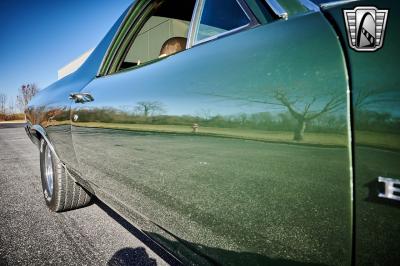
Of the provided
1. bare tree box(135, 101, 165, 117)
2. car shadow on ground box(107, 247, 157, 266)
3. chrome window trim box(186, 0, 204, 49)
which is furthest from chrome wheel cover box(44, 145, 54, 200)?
chrome window trim box(186, 0, 204, 49)

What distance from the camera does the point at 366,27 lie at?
65cm

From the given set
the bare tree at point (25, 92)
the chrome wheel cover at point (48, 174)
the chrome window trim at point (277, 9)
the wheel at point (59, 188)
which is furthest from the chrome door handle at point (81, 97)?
the bare tree at point (25, 92)

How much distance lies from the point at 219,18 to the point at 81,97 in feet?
3.89

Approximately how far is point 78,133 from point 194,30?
1.11 metres

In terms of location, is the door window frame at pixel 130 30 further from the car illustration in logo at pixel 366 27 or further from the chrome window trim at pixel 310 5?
the car illustration in logo at pixel 366 27

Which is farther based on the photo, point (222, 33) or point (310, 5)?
point (222, 33)

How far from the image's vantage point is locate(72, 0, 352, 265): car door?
0.70m

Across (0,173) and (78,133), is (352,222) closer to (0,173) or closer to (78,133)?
(78,133)

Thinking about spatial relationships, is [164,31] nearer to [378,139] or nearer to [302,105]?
[302,105]

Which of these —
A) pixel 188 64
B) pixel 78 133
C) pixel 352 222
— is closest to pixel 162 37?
pixel 78 133

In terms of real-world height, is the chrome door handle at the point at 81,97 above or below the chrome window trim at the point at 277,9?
below

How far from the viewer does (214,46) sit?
113 centimetres

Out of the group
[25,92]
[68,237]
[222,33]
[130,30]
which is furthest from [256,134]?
[25,92]

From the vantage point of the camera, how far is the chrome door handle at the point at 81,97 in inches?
75.9
